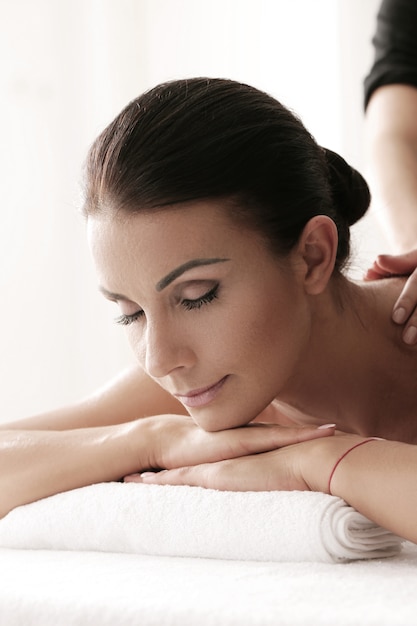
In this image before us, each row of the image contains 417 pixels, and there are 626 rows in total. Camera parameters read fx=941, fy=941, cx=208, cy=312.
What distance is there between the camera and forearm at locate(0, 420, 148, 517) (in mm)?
1322

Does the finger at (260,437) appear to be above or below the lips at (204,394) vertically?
below

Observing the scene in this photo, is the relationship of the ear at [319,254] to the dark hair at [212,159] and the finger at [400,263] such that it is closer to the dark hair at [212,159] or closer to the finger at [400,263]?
the dark hair at [212,159]

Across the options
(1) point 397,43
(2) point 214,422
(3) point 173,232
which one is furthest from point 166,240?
(1) point 397,43

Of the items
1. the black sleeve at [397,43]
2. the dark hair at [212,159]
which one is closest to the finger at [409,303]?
the dark hair at [212,159]

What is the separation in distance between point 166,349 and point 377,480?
31 cm

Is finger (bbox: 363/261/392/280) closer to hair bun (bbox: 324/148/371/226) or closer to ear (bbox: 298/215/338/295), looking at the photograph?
hair bun (bbox: 324/148/371/226)

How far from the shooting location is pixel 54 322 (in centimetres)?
307

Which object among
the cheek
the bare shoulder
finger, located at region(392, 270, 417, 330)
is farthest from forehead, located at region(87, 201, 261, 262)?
the bare shoulder

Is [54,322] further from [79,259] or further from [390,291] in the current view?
[390,291]

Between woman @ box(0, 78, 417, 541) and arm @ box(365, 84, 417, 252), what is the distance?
1.35 feet

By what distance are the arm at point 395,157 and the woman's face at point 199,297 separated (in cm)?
62

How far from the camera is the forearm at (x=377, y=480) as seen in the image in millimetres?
1019

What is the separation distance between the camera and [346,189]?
1.45 metres

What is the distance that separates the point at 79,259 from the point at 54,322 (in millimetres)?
225
